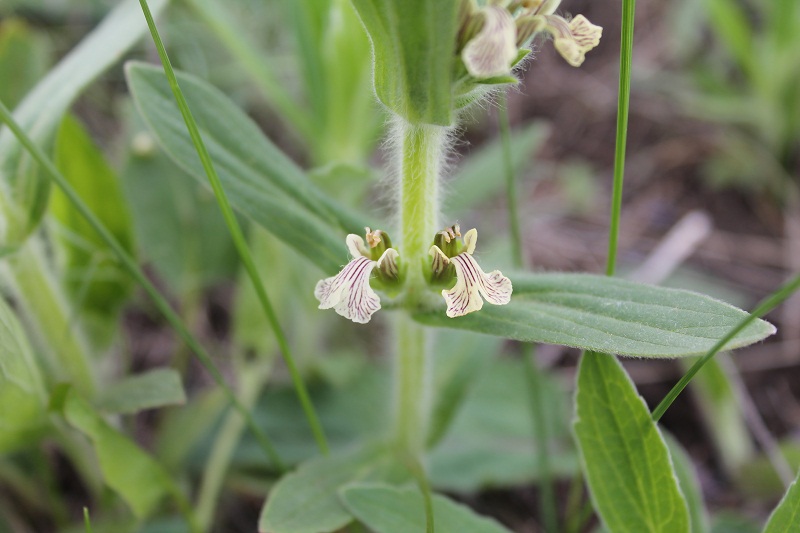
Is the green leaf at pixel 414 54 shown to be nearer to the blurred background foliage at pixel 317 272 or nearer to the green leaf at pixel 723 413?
the blurred background foliage at pixel 317 272

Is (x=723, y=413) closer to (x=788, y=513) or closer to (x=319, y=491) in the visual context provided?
(x=788, y=513)

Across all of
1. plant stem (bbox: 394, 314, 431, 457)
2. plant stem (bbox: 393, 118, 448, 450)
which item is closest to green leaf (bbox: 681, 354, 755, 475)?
plant stem (bbox: 394, 314, 431, 457)

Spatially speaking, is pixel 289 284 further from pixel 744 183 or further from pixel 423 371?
pixel 744 183

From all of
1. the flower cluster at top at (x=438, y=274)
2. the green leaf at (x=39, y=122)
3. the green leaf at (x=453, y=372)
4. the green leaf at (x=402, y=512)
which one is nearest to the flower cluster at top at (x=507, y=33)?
the flower cluster at top at (x=438, y=274)

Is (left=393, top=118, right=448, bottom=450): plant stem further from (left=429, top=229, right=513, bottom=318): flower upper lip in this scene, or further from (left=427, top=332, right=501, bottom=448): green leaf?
(left=427, top=332, right=501, bottom=448): green leaf

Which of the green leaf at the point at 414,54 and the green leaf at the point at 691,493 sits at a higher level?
the green leaf at the point at 414,54

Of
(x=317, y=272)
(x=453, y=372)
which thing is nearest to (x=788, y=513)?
(x=453, y=372)
